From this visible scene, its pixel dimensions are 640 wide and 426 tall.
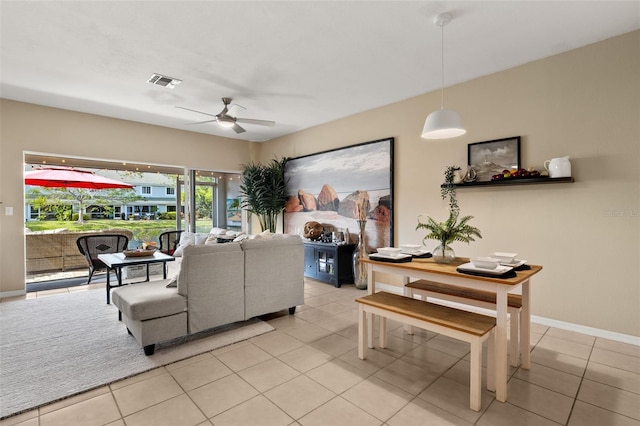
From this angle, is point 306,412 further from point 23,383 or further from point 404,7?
point 404,7

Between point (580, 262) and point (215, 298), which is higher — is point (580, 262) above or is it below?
above

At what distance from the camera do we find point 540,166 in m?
3.44

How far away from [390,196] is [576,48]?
2684 millimetres

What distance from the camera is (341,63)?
352cm


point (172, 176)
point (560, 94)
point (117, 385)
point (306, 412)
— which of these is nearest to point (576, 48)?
point (560, 94)

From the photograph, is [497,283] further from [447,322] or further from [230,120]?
[230,120]

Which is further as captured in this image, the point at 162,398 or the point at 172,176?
the point at 172,176

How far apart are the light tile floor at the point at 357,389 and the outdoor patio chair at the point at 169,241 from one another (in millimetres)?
3708

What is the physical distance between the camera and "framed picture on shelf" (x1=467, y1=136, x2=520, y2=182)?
3.60 metres

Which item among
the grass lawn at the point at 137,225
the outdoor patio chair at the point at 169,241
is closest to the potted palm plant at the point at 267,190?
the grass lawn at the point at 137,225

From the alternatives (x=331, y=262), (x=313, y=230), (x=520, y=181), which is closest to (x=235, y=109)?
(x=313, y=230)

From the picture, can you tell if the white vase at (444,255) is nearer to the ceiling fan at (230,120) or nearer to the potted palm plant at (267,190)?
the ceiling fan at (230,120)

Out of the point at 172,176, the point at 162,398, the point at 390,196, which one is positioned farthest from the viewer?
the point at 172,176

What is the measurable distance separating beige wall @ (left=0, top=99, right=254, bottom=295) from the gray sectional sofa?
297 centimetres
